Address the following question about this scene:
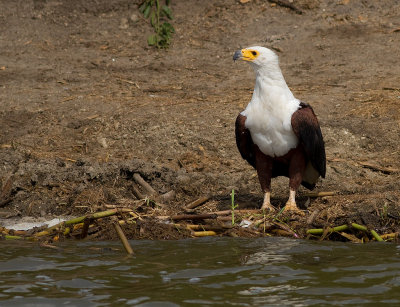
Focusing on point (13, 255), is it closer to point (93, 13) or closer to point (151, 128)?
point (151, 128)

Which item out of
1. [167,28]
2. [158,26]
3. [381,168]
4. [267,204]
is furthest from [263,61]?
[158,26]

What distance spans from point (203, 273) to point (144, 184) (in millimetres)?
2676

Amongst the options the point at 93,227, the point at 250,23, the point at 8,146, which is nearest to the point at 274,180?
the point at 93,227

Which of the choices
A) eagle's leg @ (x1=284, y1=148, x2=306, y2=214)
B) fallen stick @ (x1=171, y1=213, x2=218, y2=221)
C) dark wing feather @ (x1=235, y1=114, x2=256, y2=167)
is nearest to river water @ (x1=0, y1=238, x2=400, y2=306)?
fallen stick @ (x1=171, y1=213, x2=218, y2=221)

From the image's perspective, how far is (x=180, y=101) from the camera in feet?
34.1

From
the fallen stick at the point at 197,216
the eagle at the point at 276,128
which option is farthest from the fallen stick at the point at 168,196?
the eagle at the point at 276,128

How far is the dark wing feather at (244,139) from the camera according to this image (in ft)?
22.9

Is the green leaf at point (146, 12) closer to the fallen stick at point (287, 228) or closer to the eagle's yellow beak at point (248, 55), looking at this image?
the eagle's yellow beak at point (248, 55)

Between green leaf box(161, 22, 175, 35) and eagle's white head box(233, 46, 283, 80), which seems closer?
eagle's white head box(233, 46, 283, 80)

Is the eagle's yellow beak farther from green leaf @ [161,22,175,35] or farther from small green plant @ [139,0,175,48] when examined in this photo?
green leaf @ [161,22,175,35]

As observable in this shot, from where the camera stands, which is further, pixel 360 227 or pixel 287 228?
pixel 287 228

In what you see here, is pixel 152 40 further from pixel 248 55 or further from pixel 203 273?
pixel 203 273

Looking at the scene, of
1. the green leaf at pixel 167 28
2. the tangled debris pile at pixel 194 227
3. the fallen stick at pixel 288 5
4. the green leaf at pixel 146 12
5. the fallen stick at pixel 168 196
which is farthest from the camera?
the fallen stick at pixel 288 5

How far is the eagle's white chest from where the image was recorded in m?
6.77
